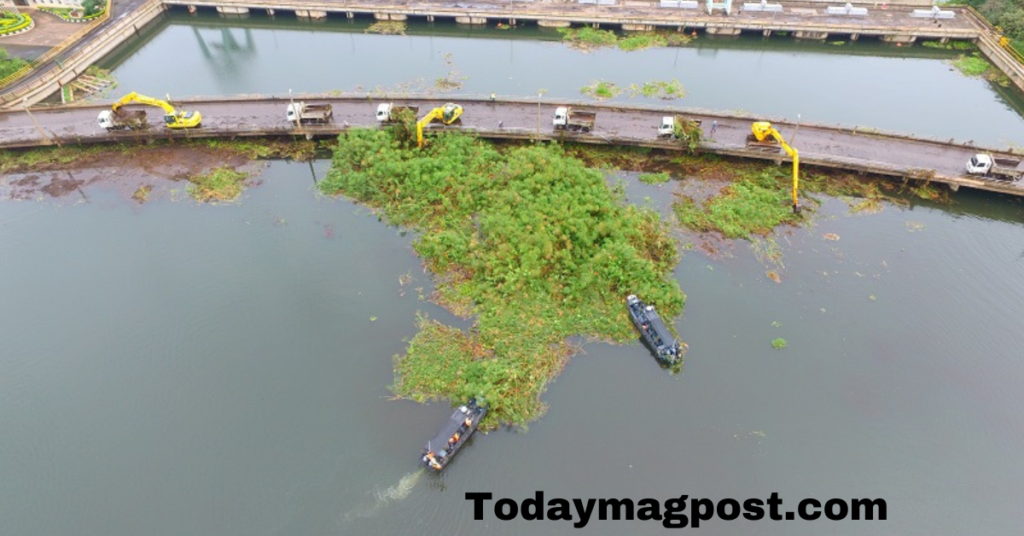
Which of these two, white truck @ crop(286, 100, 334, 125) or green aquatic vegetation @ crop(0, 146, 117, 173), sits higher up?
white truck @ crop(286, 100, 334, 125)

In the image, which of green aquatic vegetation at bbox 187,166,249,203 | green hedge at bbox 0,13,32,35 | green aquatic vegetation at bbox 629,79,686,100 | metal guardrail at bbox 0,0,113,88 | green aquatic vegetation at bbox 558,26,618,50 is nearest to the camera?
green aquatic vegetation at bbox 187,166,249,203

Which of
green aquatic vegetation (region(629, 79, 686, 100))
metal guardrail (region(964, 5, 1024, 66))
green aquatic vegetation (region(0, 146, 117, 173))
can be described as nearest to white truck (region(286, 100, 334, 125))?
green aquatic vegetation (region(0, 146, 117, 173))

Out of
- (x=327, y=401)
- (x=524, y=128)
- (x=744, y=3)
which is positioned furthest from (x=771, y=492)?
(x=744, y=3)

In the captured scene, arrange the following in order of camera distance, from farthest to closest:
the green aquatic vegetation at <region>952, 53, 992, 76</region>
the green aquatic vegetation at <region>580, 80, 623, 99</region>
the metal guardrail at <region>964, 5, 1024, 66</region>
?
the green aquatic vegetation at <region>952, 53, 992, 76</region> → the metal guardrail at <region>964, 5, 1024, 66</region> → the green aquatic vegetation at <region>580, 80, 623, 99</region>

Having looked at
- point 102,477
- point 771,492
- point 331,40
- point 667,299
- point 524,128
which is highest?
point 331,40

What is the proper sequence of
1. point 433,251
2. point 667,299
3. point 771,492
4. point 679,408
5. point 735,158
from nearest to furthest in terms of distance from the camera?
point 771,492
point 679,408
point 667,299
point 433,251
point 735,158

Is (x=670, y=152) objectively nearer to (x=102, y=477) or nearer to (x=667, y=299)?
(x=667, y=299)

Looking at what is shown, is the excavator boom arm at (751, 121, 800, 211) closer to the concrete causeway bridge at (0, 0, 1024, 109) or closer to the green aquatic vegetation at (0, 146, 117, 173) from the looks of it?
the concrete causeway bridge at (0, 0, 1024, 109)
